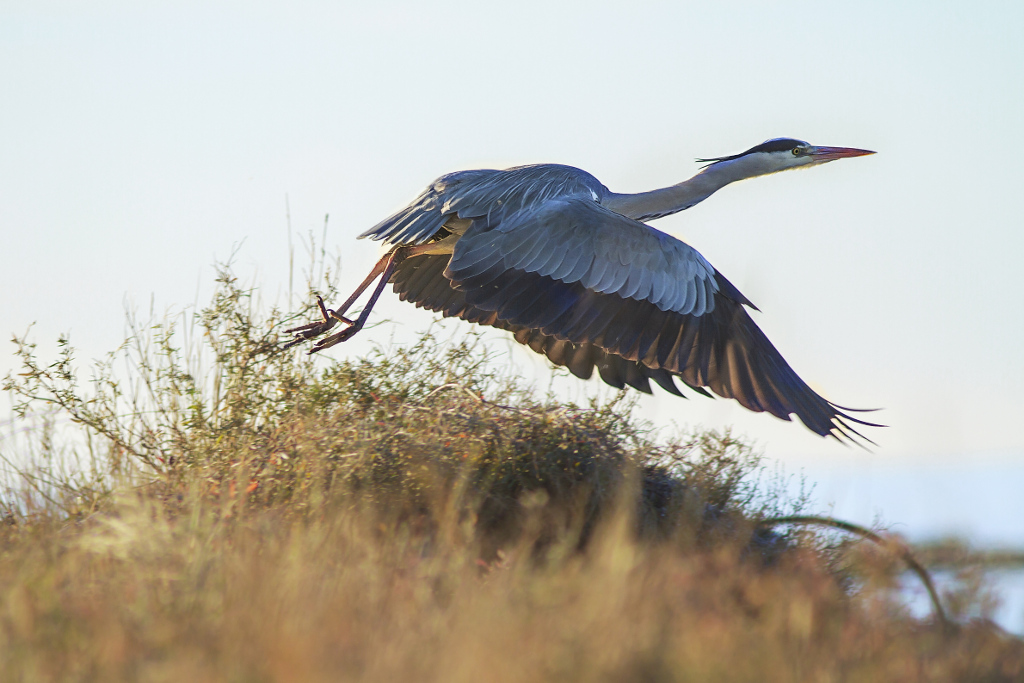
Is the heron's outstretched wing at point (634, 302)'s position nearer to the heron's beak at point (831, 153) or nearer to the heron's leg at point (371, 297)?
the heron's leg at point (371, 297)

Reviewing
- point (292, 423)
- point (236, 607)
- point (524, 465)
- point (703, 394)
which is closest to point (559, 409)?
point (524, 465)

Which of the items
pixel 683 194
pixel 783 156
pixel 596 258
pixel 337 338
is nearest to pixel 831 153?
pixel 783 156

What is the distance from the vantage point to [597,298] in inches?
226

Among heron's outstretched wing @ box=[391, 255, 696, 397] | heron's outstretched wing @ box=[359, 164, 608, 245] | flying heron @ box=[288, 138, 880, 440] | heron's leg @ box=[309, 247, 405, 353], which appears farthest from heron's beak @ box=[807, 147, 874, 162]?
heron's leg @ box=[309, 247, 405, 353]

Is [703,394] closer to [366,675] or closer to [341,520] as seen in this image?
[341,520]

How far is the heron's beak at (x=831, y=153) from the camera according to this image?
783cm

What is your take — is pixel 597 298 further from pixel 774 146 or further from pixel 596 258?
pixel 774 146

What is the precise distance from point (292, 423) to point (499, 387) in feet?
4.12

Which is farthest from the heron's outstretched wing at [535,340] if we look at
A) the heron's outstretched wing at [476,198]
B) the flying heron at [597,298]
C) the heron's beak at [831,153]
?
the heron's beak at [831,153]

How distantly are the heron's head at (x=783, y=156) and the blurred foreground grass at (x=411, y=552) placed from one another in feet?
10.1

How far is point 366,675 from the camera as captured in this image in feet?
8.96

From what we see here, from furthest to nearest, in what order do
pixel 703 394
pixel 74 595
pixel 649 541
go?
pixel 703 394 < pixel 649 541 < pixel 74 595

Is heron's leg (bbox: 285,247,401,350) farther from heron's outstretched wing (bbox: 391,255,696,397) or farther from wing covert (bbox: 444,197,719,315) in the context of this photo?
wing covert (bbox: 444,197,719,315)

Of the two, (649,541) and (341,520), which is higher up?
(341,520)
